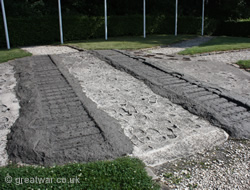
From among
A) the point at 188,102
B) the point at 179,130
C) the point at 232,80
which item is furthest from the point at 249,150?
the point at 232,80

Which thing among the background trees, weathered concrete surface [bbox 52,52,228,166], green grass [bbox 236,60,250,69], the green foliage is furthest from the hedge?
green grass [bbox 236,60,250,69]

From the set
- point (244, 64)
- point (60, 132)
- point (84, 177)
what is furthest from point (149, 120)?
point (244, 64)

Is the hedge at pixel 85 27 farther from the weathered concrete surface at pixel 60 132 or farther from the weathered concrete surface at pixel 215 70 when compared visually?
the weathered concrete surface at pixel 60 132

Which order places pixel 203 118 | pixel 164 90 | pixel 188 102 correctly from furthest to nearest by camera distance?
pixel 164 90 → pixel 188 102 → pixel 203 118

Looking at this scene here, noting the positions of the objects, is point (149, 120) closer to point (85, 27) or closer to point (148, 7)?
point (85, 27)

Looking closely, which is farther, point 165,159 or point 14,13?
point 14,13

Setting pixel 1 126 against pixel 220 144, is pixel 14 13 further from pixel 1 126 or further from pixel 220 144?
pixel 220 144

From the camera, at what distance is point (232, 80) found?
25.6 ft

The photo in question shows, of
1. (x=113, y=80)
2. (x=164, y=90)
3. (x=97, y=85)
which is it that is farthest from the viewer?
(x=113, y=80)

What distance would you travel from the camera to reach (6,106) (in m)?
5.78

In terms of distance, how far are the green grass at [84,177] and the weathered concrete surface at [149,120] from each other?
0.60 meters

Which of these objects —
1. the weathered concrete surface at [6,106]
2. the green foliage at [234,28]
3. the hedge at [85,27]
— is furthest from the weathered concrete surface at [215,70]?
the green foliage at [234,28]

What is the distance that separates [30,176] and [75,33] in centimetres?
1812

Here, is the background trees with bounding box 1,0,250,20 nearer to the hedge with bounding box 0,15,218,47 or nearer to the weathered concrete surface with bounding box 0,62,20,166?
the hedge with bounding box 0,15,218,47
